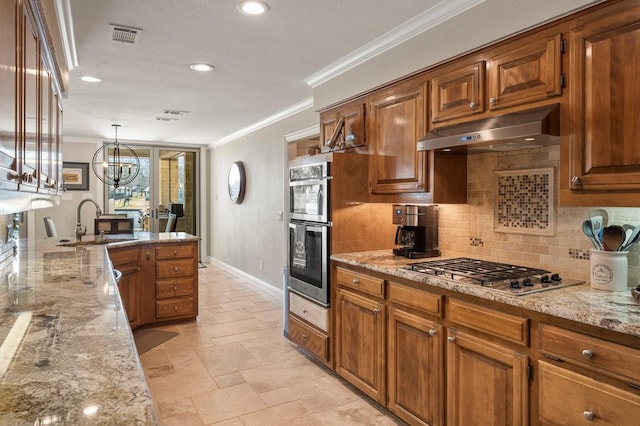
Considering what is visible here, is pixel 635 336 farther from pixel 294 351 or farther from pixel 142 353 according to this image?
pixel 142 353

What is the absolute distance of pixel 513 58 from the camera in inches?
82.6

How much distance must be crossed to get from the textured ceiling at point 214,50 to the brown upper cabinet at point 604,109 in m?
0.92

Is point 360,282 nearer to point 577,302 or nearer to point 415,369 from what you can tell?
point 415,369

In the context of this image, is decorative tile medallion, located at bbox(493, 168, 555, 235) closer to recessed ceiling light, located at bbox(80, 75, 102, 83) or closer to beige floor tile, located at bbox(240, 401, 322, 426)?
beige floor tile, located at bbox(240, 401, 322, 426)

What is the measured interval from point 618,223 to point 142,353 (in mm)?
3559

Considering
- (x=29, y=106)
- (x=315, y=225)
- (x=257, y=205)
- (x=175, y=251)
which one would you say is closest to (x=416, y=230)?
(x=315, y=225)

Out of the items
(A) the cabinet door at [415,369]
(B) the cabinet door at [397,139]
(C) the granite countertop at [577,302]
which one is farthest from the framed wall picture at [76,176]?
(C) the granite countertop at [577,302]

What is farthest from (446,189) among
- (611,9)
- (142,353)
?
→ (142,353)

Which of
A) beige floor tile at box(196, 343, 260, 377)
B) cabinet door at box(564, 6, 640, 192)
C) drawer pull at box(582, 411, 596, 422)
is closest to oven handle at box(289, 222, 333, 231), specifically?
beige floor tile at box(196, 343, 260, 377)

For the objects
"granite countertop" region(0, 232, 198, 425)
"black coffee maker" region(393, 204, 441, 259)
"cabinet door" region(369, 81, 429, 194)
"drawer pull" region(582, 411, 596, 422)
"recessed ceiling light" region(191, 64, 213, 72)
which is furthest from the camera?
"recessed ceiling light" region(191, 64, 213, 72)

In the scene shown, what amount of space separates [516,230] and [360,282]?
101cm

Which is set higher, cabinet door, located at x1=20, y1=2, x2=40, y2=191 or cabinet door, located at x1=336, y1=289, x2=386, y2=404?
cabinet door, located at x1=20, y1=2, x2=40, y2=191

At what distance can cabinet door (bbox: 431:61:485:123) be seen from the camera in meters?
2.27

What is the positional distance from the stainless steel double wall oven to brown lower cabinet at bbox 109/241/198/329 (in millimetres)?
1384
